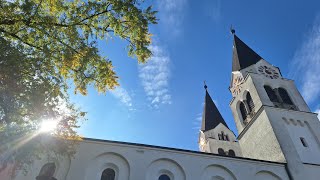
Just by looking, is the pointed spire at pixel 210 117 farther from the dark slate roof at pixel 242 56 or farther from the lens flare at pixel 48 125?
the lens flare at pixel 48 125

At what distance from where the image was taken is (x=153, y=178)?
1639 centimetres

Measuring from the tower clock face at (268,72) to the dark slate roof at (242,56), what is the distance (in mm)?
1239

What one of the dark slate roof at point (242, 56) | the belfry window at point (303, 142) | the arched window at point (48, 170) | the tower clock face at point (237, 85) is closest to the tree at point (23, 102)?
the arched window at point (48, 170)

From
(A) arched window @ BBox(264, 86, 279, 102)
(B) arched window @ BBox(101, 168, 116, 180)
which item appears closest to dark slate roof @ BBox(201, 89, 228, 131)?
(A) arched window @ BBox(264, 86, 279, 102)

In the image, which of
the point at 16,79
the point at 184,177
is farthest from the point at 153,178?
the point at 16,79

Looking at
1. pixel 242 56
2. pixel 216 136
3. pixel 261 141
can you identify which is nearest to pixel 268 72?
pixel 242 56

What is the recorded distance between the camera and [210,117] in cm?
3659

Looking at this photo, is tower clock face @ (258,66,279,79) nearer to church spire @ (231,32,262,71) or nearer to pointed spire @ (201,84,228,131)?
church spire @ (231,32,262,71)

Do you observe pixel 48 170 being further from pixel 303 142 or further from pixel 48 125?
pixel 303 142

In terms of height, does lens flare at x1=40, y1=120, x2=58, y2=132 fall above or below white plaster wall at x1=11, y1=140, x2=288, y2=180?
below

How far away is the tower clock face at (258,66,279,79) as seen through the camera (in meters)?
26.8

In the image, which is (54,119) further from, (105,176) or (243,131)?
(243,131)

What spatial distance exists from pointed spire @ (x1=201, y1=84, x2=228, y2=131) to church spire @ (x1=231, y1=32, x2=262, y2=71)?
8799 mm

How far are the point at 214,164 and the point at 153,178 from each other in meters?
4.28
